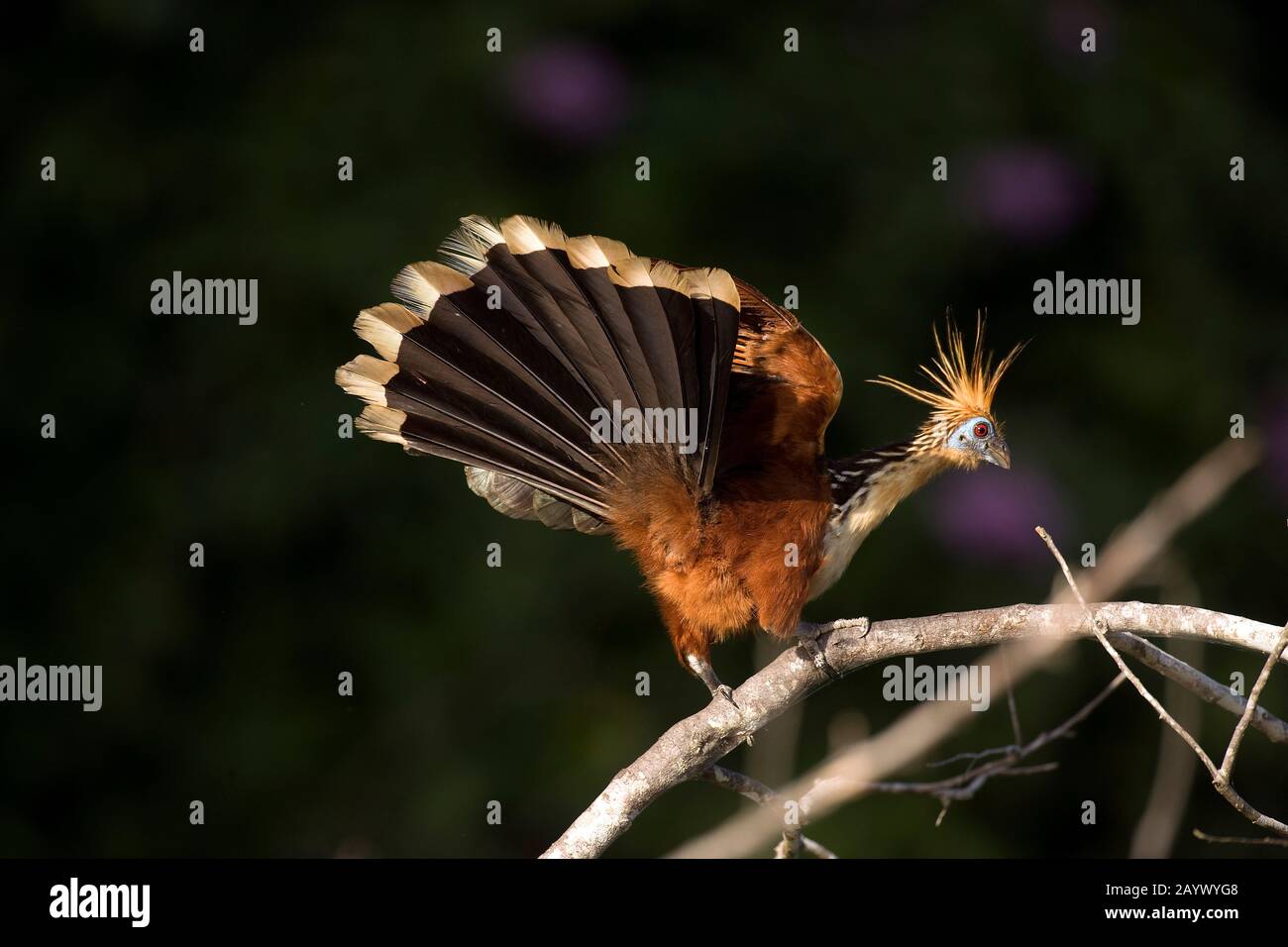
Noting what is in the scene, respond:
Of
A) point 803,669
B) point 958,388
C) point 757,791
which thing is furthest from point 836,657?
point 958,388

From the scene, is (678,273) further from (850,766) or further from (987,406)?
(850,766)

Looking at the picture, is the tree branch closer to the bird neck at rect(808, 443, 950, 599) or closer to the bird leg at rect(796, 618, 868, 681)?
the bird leg at rect(796, 618, 868, 681)

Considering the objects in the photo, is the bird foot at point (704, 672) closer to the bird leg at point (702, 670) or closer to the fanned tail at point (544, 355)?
the bird leg at point (702, 670)

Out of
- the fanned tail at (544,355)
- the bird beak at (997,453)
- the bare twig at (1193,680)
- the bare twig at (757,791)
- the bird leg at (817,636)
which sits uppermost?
the fanned tail at (544,355)

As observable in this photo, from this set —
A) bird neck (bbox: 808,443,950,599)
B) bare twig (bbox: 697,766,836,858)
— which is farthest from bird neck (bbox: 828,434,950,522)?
bare twig (bbox: 697,766,836,858)

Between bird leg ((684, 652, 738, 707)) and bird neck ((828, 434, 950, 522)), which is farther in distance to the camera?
bird neck ((828, 434, 950, 522))

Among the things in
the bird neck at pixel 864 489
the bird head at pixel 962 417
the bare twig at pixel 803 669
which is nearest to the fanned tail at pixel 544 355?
the bird neck at pixel 864 489
